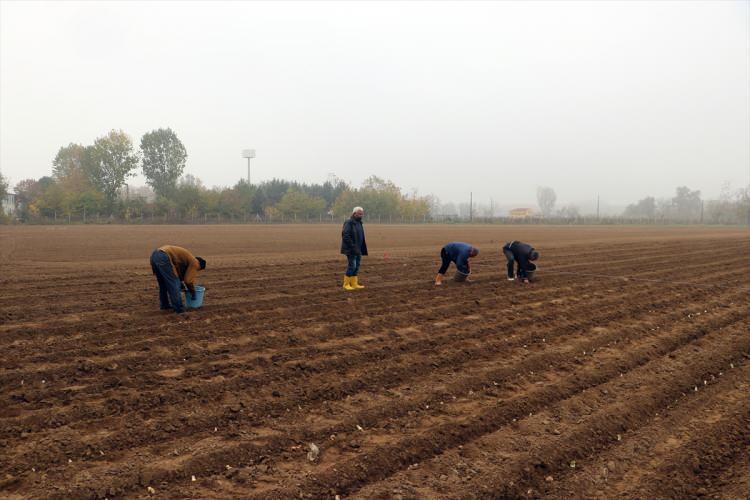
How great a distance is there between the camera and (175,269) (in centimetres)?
767

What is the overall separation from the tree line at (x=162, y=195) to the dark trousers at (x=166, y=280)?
200 feet

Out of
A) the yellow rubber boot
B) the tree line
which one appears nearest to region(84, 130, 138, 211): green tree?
the tree line

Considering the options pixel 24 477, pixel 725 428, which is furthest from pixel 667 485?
pixel 24 477

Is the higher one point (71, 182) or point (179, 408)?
point (71, 182)

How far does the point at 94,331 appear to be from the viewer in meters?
6.92

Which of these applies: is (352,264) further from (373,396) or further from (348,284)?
(373,396)

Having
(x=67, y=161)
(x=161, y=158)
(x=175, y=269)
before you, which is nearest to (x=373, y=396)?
(x=175, y=269)

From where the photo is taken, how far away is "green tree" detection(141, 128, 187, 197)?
84.8m

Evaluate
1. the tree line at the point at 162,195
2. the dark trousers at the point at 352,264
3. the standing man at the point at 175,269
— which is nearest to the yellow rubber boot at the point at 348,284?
the dark trousers at the point at 352,264

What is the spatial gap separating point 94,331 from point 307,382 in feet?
11.2

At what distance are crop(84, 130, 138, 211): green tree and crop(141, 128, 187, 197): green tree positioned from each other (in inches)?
327

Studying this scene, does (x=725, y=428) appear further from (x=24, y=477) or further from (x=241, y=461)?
(x=24, y=477)

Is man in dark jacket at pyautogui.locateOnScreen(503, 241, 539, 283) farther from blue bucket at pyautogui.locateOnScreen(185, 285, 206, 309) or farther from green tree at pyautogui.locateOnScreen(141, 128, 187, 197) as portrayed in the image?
green tree at pyautogui.locateOnScreen(141, 128, 187, 197)

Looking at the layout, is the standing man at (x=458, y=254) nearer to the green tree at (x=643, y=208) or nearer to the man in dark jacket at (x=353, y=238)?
the man in dark jacket at (x=353, y=238)
